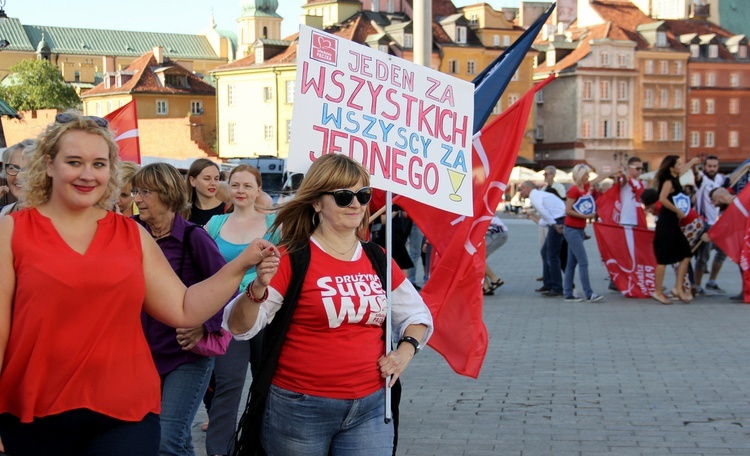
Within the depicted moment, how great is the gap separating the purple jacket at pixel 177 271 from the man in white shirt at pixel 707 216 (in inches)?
446

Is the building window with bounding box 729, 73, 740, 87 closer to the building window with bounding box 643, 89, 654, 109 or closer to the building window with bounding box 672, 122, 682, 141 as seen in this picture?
the building window with bounding box 672, 122, 682, 141

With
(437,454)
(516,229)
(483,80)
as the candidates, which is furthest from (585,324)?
(516,229)

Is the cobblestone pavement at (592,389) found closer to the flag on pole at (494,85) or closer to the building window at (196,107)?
the flag on pole at (494,85)

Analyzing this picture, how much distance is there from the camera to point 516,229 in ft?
134

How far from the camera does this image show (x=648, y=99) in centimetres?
8875

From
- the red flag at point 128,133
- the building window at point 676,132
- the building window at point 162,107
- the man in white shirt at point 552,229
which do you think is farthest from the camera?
the building window at point 162,107

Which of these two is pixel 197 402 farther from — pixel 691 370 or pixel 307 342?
pixel 691 370

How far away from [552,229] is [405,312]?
35.6ft

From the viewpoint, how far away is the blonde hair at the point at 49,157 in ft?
12.0

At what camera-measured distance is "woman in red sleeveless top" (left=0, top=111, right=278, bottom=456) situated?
11.4 feet

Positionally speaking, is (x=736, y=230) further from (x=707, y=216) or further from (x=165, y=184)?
(x=165, y=184)

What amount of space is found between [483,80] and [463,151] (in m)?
2.68

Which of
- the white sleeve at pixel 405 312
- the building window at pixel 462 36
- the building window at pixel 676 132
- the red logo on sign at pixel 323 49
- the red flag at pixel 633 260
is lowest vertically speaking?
the red flag at pixel 633 260

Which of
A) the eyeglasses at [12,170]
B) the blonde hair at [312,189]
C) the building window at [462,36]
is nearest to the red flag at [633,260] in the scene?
the eyeglasses at [12,170]
